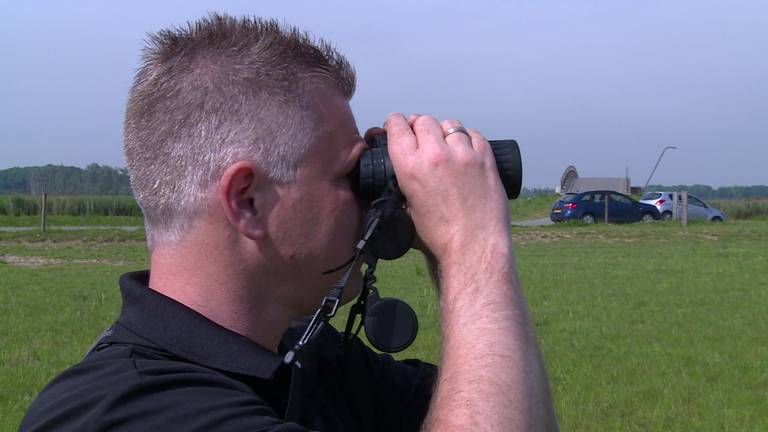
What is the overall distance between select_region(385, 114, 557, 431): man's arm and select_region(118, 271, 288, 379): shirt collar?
1.20 ft

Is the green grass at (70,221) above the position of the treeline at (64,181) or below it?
below

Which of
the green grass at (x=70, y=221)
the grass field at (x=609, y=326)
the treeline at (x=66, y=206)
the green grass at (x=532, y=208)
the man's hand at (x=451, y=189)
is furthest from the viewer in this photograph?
the green grass at (x=532, y=208)

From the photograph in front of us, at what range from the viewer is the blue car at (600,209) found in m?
30.1

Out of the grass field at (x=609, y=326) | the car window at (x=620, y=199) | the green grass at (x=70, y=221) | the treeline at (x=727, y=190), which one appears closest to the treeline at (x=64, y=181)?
the green grass at (x=70, y=221)

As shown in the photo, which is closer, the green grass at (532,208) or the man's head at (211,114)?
the man's head at (211,114)

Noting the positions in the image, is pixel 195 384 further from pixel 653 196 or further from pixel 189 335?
pixel 653 196

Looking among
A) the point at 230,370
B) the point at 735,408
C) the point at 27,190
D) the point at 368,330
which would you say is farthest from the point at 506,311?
the point at 27,190

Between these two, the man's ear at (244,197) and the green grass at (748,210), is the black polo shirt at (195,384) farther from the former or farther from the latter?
the green grass at (748,210)

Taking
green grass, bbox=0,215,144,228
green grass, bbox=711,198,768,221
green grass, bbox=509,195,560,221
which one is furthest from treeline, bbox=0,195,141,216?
green grass, bbox=711,198,768,221

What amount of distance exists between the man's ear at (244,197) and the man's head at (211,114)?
0.02 meters

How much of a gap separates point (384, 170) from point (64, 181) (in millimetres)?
A: 45363

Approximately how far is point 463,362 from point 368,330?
72 centimetres

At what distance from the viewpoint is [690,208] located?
32.6 m

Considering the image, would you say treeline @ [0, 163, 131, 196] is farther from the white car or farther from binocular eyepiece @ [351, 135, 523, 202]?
binocular eyepiece @ [351, 135, 523, 202]
